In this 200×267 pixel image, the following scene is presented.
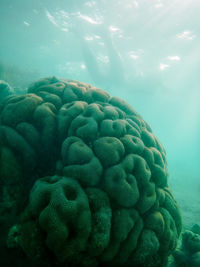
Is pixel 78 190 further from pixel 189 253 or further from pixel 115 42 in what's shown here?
pixel 115 42

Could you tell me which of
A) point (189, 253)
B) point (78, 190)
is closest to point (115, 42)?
point (78, 190)

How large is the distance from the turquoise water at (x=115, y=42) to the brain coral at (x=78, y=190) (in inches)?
386

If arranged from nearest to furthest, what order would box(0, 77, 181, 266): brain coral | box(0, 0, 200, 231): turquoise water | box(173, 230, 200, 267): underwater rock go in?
box(0, 77, 181, 266): brain coral → box(173, 230, 200, 267): underwater rock → box(0, 0, 200, 231): turquoise water

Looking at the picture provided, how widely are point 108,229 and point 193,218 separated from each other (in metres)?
13.1

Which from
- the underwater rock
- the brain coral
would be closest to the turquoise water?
the underwater rock

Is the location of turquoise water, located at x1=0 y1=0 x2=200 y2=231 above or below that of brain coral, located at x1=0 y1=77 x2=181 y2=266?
above

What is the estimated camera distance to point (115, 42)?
25078mm

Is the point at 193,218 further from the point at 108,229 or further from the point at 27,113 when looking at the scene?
the point at 27,113

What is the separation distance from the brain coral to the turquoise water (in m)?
9.81

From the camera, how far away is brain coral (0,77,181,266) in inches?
127

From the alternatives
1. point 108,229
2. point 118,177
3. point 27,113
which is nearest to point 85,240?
point 108,229

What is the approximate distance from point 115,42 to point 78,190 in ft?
87.3

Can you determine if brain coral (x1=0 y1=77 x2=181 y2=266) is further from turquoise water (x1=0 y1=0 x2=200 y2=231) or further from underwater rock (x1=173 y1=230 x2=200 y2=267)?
turquoise water (x1=0 y1=0 x2=200 y2=231)

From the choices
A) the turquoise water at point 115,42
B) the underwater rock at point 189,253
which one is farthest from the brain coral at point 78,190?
the turquoise water at point 115,42
